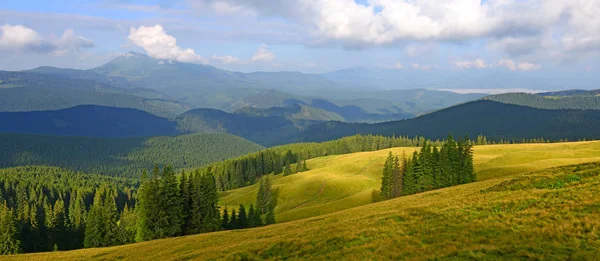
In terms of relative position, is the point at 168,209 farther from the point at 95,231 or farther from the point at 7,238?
the point at 7,238

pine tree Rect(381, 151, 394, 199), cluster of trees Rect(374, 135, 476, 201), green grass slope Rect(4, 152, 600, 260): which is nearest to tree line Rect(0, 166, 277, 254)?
green grass slope Rect(4, 152, 600, 260)

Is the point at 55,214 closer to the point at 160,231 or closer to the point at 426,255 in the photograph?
the point at 160,231

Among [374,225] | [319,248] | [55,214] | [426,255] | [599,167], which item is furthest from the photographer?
[55,214]

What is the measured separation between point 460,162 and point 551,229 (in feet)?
204

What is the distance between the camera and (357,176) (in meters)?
118

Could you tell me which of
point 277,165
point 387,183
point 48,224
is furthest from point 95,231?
point 277,165

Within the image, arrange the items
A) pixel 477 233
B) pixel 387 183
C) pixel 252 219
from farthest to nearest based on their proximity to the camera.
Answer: pixel 387 183 → pixel 252 219 → pixel 477 233

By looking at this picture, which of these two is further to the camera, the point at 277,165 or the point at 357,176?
the point at 277,165

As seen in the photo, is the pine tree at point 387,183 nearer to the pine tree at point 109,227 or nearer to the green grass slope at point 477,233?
the green grass slope at point 477,233

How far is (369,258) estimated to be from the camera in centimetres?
1780

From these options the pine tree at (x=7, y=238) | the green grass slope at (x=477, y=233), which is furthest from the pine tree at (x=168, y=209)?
the pine tree at (x=7, y=238)

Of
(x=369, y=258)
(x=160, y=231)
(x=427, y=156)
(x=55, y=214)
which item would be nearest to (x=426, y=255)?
(x=369, y=258)

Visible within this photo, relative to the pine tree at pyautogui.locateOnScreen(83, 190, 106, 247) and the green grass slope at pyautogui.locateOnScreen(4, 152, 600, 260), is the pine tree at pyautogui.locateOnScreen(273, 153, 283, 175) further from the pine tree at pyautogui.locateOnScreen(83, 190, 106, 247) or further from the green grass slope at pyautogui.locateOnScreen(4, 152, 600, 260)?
the green grass slope at pyautogui.locateOnScreen(4, 152, 600, 260)

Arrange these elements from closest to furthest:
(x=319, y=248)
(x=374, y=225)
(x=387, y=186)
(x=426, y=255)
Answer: (x=426, y=255) → (x=319, y=248) → (x=374, y=225) → (x=387, y=186)
